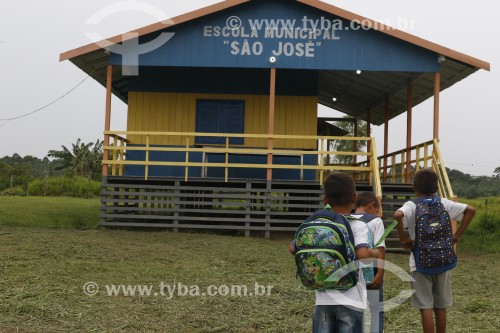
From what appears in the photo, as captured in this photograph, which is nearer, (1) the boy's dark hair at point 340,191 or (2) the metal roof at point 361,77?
Answer: (1) the boy's dark hair at point 340,191

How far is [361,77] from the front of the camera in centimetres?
1727

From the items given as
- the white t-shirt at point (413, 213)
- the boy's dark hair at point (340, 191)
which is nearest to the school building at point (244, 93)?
the white t-shirt at point (413, 213)

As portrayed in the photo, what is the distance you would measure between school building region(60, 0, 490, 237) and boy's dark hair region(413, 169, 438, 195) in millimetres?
8365

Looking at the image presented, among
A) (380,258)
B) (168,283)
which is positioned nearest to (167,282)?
(168,283)

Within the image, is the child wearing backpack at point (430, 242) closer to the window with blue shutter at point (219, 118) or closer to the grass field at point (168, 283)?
the grass field at point (168, 283)

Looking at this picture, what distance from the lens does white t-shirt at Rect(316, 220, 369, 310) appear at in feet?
11.0

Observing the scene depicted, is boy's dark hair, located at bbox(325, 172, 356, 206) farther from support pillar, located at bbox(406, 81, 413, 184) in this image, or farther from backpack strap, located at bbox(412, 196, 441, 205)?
support pillar, located at bbox(406, 81, 413, 184)

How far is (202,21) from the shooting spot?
48.4 ft

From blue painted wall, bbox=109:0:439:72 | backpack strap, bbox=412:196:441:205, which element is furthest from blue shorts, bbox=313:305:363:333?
blue painted wall, bbox=109:0:439:72

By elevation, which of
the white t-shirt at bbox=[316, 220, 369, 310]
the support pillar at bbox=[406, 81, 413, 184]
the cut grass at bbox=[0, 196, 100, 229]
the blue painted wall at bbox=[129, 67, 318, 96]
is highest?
the blue painted wall at bbox=[129, 67, 318, 96]

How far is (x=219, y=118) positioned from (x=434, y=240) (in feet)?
40.3

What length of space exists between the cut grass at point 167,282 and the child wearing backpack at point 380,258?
1.47m

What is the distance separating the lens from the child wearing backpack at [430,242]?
4.54 meters

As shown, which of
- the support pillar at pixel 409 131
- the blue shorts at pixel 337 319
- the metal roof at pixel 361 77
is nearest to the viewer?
the blue shorts at pixel 337 319
